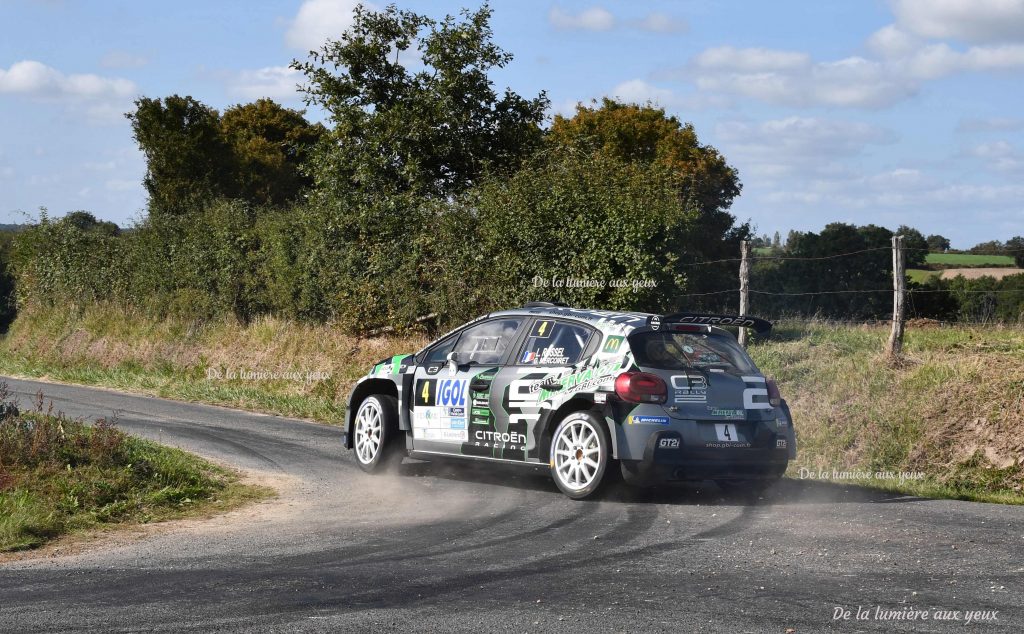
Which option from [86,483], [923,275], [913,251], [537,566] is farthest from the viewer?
[923,275]

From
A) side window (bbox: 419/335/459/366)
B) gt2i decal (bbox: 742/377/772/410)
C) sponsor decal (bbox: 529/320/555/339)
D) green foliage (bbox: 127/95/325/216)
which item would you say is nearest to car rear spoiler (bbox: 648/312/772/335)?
gt2i decal (bbox: 742/377/772/410)

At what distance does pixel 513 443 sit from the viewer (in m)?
10.5

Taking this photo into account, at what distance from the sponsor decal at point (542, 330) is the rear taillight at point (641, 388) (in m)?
1.20

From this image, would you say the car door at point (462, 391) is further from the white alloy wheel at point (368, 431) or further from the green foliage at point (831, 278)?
the green foliage at point (831, 278)

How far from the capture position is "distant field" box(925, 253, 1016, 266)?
20791 millimetres

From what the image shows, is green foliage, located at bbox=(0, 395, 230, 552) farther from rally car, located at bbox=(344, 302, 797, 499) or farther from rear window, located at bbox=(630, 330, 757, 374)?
rear window, located at bbox=(630, 330, 757, 374)

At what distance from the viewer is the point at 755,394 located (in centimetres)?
1009

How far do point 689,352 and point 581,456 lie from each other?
138cm

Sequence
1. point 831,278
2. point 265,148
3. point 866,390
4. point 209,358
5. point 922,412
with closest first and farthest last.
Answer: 1. point 922,412
2. point 866,390
3. point 209,358
4. point 831,278
5. point 265,148

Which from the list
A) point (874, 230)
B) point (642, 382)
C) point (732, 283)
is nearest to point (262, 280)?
point (732, 283)

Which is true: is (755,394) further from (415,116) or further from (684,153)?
(684,153)

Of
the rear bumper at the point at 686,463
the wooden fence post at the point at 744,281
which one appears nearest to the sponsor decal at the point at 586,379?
the rear bumper at the point at 686,463

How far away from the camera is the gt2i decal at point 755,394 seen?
394 inches

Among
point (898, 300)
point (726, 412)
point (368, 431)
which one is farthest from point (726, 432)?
point (898, 300)
